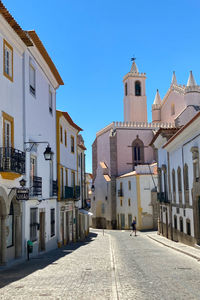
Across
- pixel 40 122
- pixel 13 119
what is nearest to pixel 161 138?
pixel 40 122

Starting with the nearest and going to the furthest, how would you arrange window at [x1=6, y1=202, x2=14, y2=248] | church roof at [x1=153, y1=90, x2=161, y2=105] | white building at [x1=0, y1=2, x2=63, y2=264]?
1. white building at [x1=0, y1=2, x2=63, y2=264]
2. window at [x1=6, y1=202, x2=14, y2=248]
3. church roof at [x1=153, y1=90, x2=161, y2=105]

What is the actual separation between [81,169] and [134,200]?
1055cm

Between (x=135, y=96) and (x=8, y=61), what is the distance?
46461 mm

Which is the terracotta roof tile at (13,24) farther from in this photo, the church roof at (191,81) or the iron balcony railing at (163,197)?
the church roof at (191,81)

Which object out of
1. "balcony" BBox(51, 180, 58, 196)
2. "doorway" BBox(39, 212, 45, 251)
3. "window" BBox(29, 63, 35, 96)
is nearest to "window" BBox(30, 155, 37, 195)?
"doorway" BBox(39, 212, 45, 251)

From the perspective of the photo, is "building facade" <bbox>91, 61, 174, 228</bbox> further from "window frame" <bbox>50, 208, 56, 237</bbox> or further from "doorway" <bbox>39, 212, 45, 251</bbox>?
"doorway" <bbox>39, 212, 45, 251</bbox>

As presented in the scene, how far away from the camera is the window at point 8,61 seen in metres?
13.2

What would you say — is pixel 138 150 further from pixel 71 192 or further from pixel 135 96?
pixel 71 192

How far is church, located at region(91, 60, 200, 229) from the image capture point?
41.9 m

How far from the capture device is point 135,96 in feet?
193

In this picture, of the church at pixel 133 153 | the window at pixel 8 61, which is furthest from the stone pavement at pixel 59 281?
the church at pixel 133 153

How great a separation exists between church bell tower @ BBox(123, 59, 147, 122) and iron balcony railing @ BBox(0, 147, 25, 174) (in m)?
47.0

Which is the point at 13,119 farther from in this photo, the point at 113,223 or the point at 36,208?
the point at 113,223

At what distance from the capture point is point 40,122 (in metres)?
17.9
